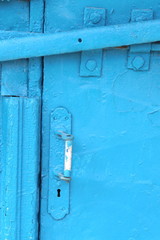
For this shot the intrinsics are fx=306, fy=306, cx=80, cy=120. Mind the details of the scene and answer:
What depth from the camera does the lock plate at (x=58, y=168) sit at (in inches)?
45.3

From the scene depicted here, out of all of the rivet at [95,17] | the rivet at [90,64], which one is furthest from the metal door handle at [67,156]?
the rivet at [95,17]

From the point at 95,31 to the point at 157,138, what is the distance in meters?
0.47

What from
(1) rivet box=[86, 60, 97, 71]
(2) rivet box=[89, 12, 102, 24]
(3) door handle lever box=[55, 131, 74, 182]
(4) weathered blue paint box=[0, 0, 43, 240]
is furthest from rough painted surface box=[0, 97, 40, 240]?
(2) rivet box=[89, 12, 102, 24]

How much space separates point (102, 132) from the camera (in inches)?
46.0

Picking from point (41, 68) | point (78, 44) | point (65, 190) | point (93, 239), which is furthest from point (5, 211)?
point (78, 44)

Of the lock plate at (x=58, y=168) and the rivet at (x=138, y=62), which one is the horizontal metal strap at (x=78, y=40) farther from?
the lock plate at (x=58, y=168)

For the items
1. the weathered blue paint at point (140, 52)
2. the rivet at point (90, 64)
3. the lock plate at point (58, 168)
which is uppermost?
the weathered blue paint at point (140, 52)

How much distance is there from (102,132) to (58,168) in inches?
8.5

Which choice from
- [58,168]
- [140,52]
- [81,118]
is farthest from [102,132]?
[140,52]

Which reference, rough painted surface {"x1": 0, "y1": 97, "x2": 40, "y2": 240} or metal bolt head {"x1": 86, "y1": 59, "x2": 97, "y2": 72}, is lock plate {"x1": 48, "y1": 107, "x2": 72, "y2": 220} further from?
metal bolt head {"x1": 86, "y1": 59, "x2": 97, "y2": 72}

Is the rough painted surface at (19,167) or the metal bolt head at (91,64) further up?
the metal bolt head at (91,64)

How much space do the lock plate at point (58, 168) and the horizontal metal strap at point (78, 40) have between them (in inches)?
9.0

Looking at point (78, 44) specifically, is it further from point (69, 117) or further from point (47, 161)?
point (47, 161)

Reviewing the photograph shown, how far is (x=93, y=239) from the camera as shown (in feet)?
3.95
